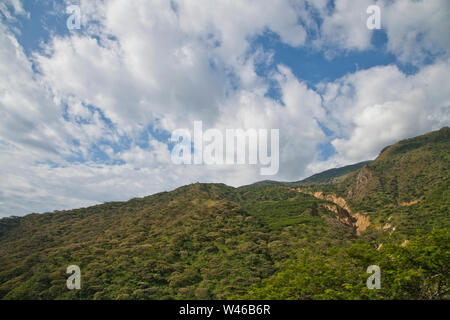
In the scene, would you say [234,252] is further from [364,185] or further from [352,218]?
[364,185]

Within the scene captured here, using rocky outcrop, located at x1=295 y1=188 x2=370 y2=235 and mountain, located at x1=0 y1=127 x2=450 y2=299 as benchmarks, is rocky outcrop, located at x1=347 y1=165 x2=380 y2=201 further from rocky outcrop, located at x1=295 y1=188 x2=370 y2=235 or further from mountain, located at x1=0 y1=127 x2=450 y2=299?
mountain, located at x1=0 y1=127 x2=450 y2=299

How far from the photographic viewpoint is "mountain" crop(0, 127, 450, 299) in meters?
18.0

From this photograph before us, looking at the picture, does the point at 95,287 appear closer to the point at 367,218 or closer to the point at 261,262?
the point at 261,262

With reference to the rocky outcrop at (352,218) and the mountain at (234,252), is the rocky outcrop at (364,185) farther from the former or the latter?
Answer: the mountain at (234,252)

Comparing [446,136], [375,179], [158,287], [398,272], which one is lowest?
[158,287]

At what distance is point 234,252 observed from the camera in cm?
5588

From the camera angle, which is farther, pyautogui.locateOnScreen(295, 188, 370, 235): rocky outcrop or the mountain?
pyautogui.locateOnScreen(295, 188, 370, 235): rocky outcrop

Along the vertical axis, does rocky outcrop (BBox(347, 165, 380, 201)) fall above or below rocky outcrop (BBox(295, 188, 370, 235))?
above

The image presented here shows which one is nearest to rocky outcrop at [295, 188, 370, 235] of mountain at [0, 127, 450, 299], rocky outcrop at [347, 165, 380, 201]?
mountain at [0, 127, 450, 299]

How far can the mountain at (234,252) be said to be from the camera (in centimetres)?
1802

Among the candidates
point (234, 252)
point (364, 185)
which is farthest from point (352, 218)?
point (234, 252)

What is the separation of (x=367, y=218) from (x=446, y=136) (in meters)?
106

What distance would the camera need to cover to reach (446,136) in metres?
160
